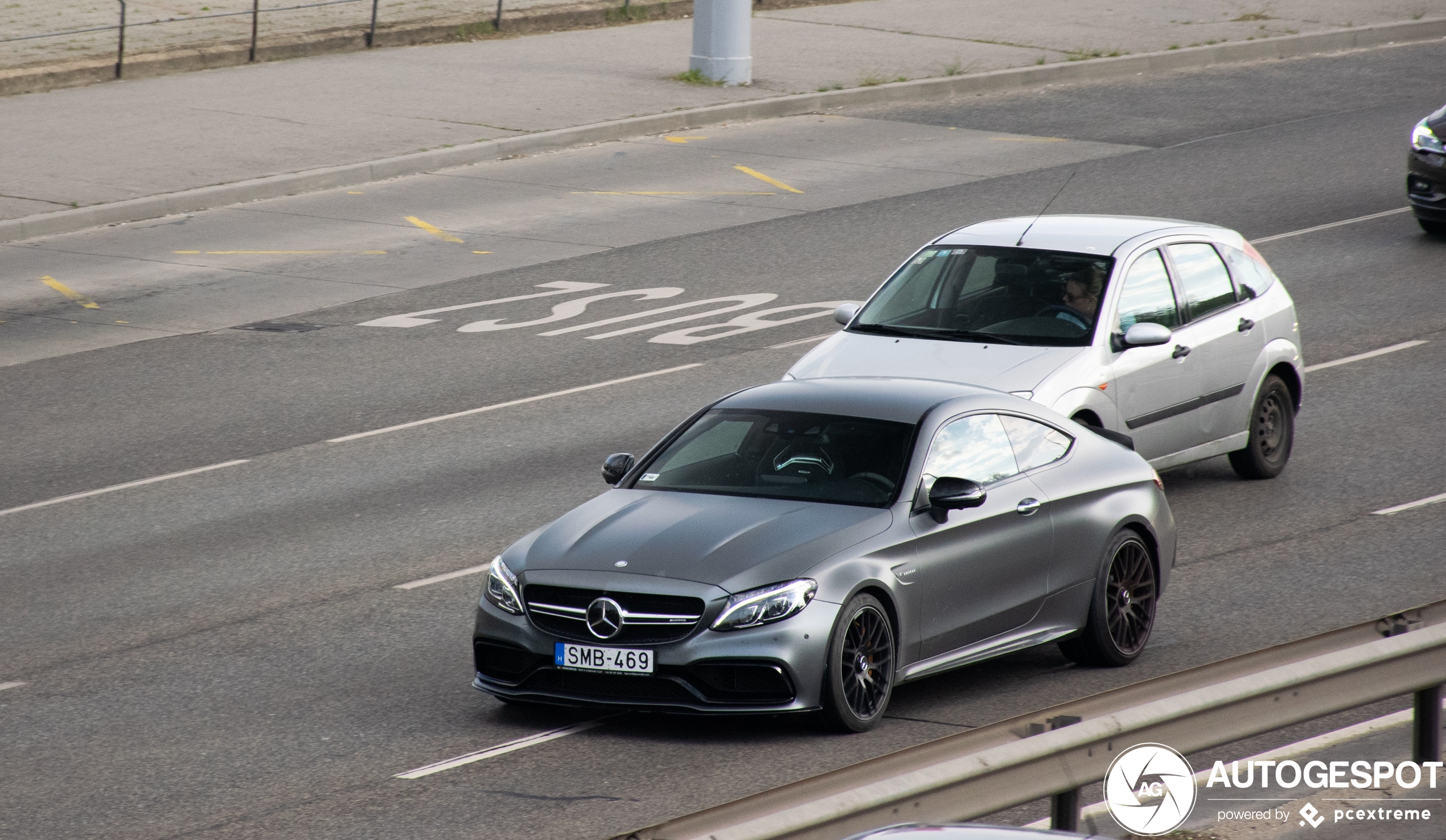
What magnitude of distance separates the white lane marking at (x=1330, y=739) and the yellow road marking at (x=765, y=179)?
15.6 metres

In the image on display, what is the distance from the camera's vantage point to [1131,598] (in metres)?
9.94

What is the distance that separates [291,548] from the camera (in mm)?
12000

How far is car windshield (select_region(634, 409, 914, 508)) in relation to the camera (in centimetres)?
923

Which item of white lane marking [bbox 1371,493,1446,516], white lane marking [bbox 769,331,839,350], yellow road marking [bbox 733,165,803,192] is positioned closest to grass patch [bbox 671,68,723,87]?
yellow road marking [bbox 733,165,803,192]

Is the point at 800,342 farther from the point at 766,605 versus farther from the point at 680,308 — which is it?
the point at 766,605

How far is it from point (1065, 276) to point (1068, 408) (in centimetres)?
120

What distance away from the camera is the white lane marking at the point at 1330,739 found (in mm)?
7660

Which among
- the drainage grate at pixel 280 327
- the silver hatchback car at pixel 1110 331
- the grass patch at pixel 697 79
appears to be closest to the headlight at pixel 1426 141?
the silver hatchback car at pixel 1110 331

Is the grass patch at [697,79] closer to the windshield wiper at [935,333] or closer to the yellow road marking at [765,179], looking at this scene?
the yellow road marking at [765,179]

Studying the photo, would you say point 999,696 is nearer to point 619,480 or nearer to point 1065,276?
point 619,480

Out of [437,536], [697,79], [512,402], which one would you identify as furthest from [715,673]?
[697,79]

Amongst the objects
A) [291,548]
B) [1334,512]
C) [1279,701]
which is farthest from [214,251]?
[1279,701]

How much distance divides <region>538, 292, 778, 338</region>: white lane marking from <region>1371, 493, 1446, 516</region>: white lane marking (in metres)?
7.08

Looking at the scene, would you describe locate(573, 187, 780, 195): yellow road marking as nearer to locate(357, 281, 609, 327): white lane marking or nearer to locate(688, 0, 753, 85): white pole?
locate(357, 281, 609, 327): white lane marking
